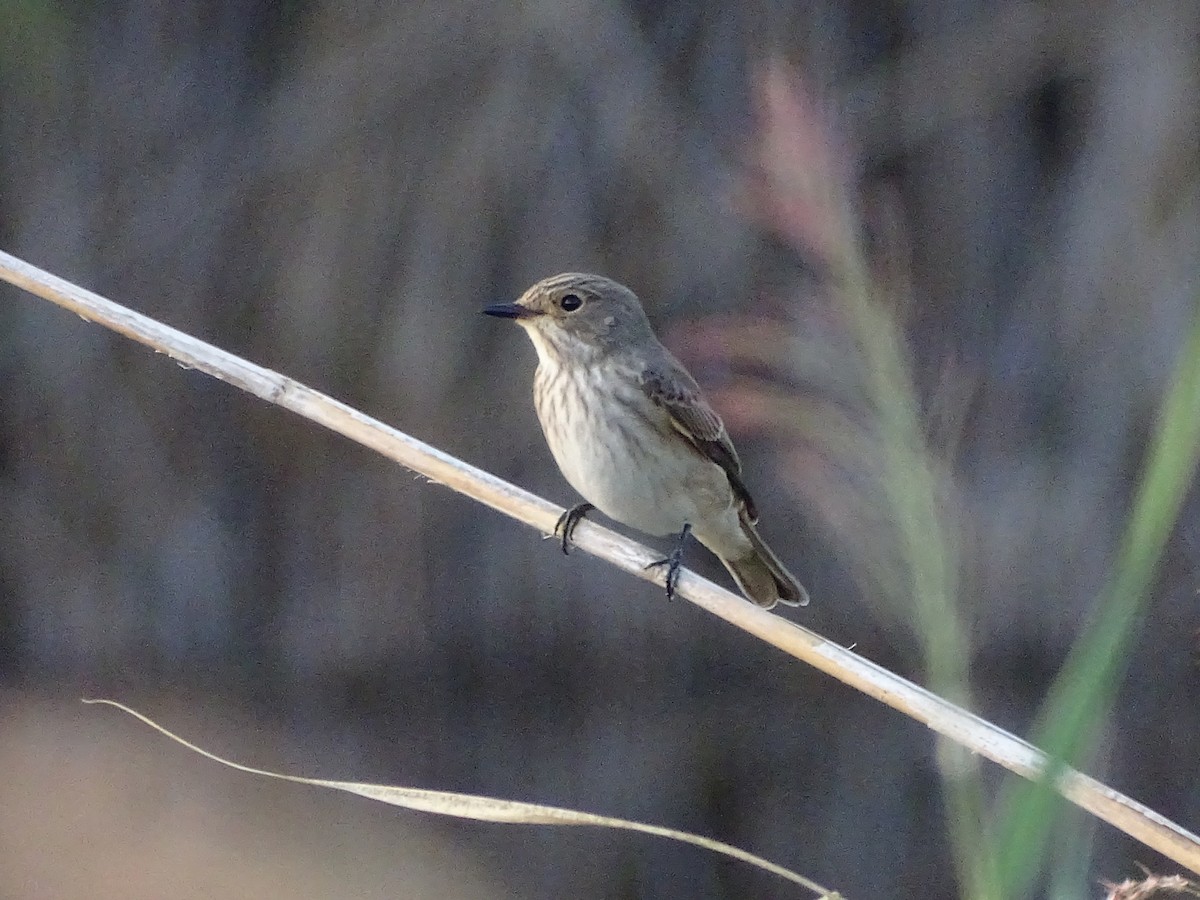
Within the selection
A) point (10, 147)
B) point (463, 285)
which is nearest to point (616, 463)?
point (463, 285)

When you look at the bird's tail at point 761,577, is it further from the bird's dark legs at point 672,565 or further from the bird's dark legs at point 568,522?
the bird's dark legs at point 568,522

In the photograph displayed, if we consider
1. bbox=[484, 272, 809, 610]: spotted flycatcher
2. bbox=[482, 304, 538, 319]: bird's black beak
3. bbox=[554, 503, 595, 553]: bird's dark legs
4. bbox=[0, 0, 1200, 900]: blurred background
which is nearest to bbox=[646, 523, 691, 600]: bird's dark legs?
bbox=[484, 272, 809, 610]: spotted flycatcher

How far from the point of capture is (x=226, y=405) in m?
3.16

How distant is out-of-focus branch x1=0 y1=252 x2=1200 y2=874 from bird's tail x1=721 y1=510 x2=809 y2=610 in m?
0.58

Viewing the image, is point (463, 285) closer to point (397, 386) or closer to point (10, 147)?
point (397, 386)

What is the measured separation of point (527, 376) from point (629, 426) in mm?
581

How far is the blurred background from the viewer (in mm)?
2816

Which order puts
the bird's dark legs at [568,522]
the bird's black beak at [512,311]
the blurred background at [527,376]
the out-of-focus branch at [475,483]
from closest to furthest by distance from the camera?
the out-of-focus branch at [475,483], the bird's dark legs at [568,522], the bird's black beak at [512,311], the blurred background at [527,376]

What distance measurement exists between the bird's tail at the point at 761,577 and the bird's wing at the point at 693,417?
0.17ft

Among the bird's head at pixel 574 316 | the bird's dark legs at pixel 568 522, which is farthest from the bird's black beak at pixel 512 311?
the bird's dark legs at pixel 568 522

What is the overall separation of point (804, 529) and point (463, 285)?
2.88 feet

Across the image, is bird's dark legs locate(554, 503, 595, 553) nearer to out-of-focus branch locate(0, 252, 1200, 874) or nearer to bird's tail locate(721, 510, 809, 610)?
out-of-focus branch locate(0, 252, 1200, 874)

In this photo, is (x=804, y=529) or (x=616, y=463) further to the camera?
(x=804, y=529)

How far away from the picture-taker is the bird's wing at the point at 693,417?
2490mm
